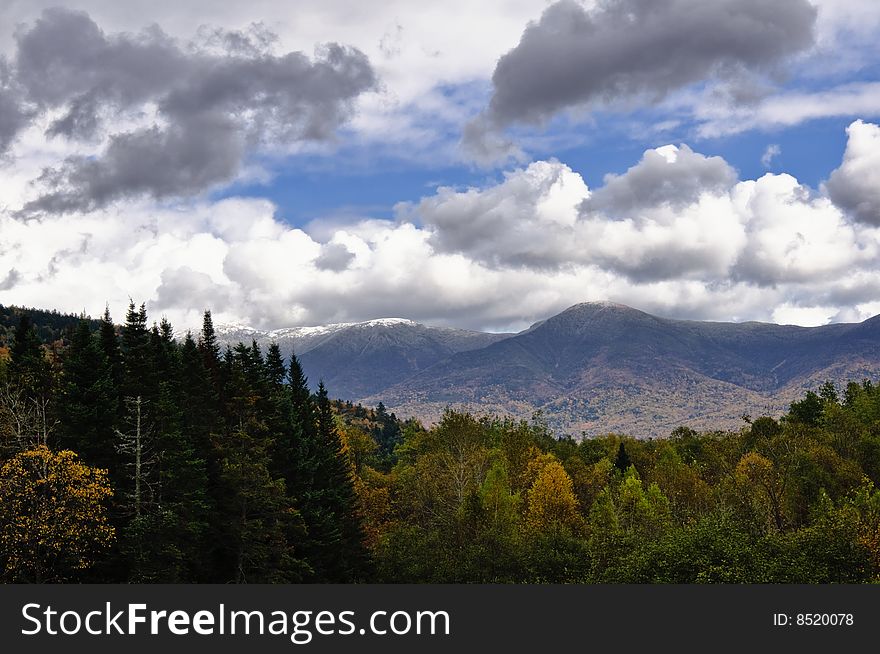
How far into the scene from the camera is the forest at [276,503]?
4756 centimetres

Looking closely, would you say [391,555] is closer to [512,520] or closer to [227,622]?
[512,520]

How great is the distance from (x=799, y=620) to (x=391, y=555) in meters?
48.6

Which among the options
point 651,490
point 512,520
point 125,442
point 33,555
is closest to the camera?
point 33,555

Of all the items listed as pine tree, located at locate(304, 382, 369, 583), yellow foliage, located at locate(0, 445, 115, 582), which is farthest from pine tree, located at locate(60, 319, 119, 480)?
pine tree, located at locate(304, 382, 369, 583)

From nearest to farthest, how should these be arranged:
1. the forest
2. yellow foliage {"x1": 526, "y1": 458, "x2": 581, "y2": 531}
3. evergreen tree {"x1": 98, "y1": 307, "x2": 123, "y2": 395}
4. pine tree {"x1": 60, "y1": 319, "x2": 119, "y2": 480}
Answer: the forest, pine tree {"x1": 60, "y1": 319, "x2": 119, "y2": 480}, evergreen tree {"x1": 98, "y1": 307, "x2": 123, "y2": 395}, yellow foliage {"x1": 526, "y1": 458, "x2": 581, "y2": 531}

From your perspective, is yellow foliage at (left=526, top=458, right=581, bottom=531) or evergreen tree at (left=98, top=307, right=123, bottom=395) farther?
yellow foliage at (left=526, top=458, right=581, bottom=531)

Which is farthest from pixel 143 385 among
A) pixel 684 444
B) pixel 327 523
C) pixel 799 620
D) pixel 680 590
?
pixel 684 444

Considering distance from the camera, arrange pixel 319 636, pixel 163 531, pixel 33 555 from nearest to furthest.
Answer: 1. pixel 319 636
2. pixel 33 555
3. pixel 163 531

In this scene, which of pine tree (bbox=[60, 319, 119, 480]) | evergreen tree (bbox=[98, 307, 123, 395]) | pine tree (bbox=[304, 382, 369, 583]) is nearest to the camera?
pine tree (bbox=[60, 319, 119, 480])

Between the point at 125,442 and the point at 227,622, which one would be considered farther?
the point at 125,442

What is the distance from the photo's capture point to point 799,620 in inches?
1258

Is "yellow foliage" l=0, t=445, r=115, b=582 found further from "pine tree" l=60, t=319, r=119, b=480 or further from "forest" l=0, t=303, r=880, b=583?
"pine tree" l=60, t=319, r=119, b=480

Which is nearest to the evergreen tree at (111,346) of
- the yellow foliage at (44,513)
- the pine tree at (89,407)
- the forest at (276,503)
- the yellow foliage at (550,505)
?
the forest at (276,503)

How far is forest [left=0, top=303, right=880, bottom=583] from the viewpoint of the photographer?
4756 centimetres
